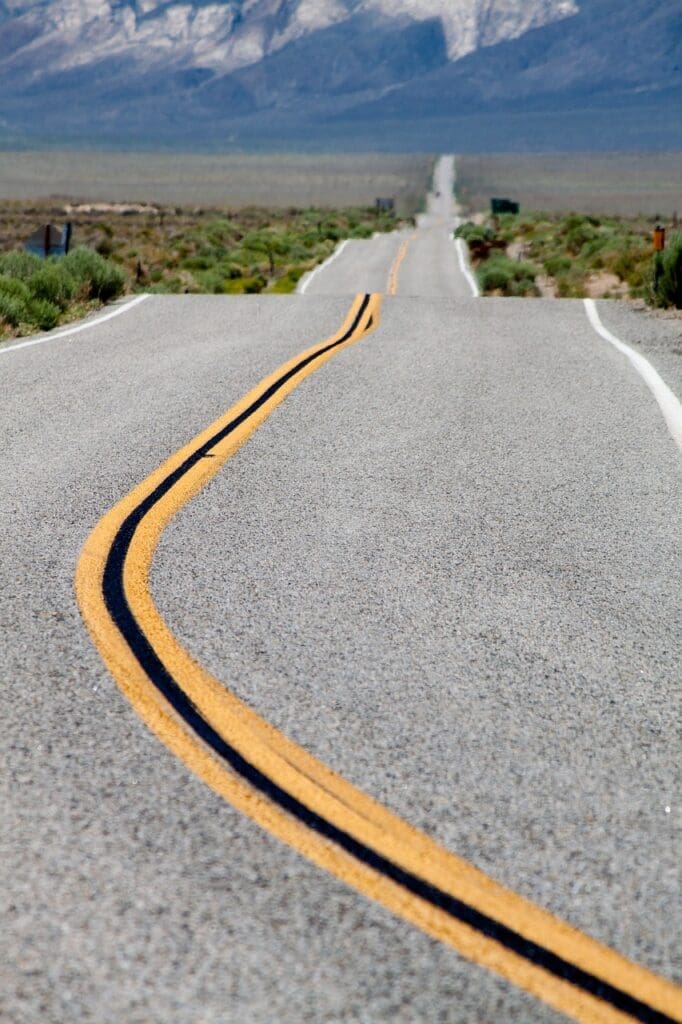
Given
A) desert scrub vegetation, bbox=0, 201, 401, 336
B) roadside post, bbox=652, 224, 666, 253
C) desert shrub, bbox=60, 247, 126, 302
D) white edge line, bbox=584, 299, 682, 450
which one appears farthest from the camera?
roadside post, bbox=652, 224, 666, 253

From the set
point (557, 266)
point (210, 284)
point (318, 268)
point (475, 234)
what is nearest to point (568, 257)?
point (557, 266)

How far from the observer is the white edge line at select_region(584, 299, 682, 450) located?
9023mm

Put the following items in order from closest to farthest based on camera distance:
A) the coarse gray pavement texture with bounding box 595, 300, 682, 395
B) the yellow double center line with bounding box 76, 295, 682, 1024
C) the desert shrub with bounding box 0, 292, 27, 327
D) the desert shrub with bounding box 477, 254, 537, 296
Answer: the yellow double center line with bounding box 76, 295, 682, 1024 → the coarse gray pavement texture with bounding box 595, 300, 682, 395 → the desert shrub with bounding box 0, 292, 27, 327 → the desert shrub with bounding box 477, 254, 537, 296

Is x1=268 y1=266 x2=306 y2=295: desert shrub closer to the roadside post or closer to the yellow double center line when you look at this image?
the roadside post

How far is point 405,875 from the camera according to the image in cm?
330

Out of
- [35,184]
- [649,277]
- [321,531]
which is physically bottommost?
[35,184]

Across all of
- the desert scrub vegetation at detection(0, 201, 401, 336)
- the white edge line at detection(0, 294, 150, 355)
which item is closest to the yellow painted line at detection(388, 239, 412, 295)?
the desert scrub vegetation at detection(0, 201, 401, 336)

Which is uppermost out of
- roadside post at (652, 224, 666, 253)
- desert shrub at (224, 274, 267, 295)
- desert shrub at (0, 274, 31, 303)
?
desert shrub at (0, 274, 31, 303)

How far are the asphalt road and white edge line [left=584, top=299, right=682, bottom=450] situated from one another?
0.23 metres

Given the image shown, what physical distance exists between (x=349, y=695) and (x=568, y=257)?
50.2m

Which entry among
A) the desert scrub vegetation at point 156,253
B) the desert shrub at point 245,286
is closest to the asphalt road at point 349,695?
the desert scrub vegetation at point 156,253

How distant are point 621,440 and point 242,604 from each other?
408 cm

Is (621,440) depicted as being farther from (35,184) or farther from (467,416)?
(35,184)

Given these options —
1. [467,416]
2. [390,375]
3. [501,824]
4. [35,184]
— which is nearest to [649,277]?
[390,375]
